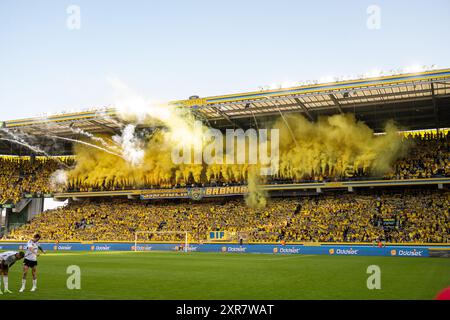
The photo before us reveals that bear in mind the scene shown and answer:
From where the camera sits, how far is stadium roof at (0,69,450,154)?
4125cm

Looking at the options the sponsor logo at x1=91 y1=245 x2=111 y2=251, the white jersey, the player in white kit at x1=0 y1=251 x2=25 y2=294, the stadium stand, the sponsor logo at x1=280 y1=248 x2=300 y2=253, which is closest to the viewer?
the player in white kit at x1=0 y1=251 x2=25 y2=294

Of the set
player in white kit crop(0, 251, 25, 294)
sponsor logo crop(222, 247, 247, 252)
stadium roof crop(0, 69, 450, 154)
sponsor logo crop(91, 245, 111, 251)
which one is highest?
stadium roof crop(0, 69, 450, 154)

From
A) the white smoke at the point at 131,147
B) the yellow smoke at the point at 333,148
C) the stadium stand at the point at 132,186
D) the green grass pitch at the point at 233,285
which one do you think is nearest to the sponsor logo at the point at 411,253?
the stadium stand at the point at 132,186

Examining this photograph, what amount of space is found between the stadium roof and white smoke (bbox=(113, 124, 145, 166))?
1889 millimetres

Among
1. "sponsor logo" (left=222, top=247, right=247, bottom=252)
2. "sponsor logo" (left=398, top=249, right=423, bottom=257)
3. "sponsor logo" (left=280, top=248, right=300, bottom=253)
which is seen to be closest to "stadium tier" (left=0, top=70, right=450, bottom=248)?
"sponsor logo" (left=398, top=249, right=423, bottom=257)

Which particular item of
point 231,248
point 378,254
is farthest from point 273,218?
point 378,254

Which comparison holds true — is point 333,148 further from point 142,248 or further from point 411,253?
point 142,248

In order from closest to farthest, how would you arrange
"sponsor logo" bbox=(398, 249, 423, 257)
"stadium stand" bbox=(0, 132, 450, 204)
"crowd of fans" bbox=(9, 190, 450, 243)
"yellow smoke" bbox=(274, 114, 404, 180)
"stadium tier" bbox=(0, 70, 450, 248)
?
"sponsor logo" bbox=(398, 249, 423, 257) → "crowd of fans" bbox=(9, 190, 450, 243) → "stadium tier" bbox=(0, 70, 450, 248) → "stadium stand" bbox=(0, 132, 450, 204) → "yellow smoke" bbox=(274, 114, 404, 180)

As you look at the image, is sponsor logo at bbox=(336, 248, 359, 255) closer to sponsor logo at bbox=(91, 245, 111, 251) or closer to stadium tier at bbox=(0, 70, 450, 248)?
stadium tier at bbox=(0, 70, 450, 248)

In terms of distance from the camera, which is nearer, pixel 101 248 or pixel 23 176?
pixel 101 248

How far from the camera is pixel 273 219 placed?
48.8 metres

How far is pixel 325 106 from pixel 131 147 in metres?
26.7

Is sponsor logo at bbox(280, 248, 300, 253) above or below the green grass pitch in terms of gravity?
below

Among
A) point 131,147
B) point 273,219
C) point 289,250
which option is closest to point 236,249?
point 289,250
